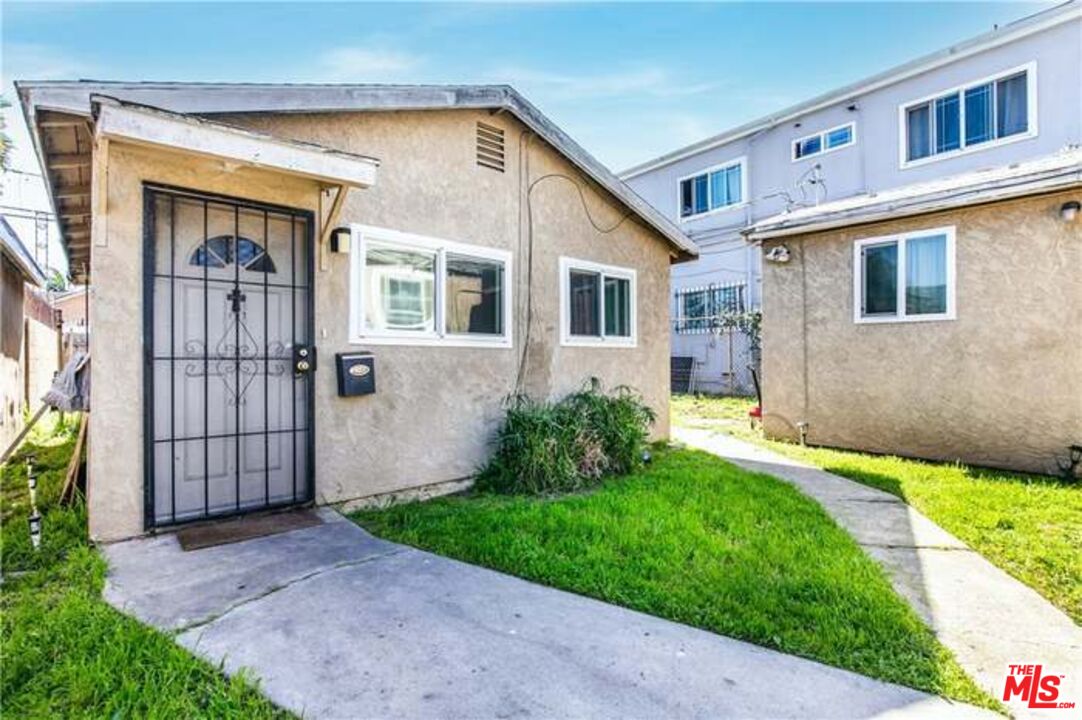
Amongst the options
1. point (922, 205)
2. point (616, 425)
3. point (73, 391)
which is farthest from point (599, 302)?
point (73, 391)

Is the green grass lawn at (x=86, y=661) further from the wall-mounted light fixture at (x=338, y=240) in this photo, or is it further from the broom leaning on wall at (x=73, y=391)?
the wall-mounted light fixture at (x=338, y=240)

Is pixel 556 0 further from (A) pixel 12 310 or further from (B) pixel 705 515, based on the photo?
(A) pixel 12 310

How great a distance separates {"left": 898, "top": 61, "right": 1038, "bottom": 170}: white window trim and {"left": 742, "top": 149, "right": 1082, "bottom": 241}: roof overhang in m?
5.21

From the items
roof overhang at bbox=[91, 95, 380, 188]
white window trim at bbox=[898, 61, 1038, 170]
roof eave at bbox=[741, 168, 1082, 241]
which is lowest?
roof overhang at bbox=[91, 95, 380, 188]

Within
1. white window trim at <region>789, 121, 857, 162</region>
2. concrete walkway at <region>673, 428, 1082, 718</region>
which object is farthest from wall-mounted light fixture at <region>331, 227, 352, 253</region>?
white window trim at <region>789, 121, 857, 162</region>

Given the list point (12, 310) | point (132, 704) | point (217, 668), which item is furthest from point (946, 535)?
point (12, 310)

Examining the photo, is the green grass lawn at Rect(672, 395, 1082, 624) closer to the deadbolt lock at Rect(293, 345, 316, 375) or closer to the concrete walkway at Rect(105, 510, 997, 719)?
the concrete walkway at Rect(105, 510, 997, 719)

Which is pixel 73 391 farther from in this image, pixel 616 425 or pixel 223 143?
pixel 616 425

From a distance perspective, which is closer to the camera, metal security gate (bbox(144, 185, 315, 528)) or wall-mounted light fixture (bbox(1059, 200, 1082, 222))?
metal security gate (bbox(144, 185, 315, 528))

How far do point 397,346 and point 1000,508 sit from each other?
6189 millimetres

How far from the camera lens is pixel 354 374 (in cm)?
534

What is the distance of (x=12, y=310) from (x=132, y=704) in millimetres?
10111

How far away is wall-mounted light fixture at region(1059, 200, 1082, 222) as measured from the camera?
6.68 metres

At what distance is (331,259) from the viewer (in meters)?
5.35
